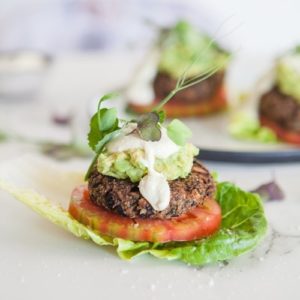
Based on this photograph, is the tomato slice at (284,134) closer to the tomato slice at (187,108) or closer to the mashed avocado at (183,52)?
the tomato slice at (187,108)

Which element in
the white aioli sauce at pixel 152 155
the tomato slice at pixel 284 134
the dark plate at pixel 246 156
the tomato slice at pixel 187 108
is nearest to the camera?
the white aioli sauce at pixel 152 155

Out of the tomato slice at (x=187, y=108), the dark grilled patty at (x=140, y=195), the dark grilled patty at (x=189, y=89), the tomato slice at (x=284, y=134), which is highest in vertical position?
the dark grilled patty at (x=140, y=195)

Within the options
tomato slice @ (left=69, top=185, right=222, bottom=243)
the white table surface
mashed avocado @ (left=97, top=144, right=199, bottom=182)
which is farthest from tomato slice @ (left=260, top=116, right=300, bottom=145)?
mashed avocado @ (left=97, top=144, right=199, bottom=182)

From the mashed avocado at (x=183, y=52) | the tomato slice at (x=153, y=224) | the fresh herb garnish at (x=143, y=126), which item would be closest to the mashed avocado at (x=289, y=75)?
the mashed avocado at (x=183, y=52)

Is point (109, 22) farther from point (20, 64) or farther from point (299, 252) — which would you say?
point (299, 252)

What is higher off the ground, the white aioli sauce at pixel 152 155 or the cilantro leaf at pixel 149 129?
the cilantro leaf at pixel 149 129

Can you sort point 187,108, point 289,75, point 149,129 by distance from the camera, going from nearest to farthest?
point 149,129
point 289,75
point 187,108

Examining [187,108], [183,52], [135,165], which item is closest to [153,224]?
[135,165]

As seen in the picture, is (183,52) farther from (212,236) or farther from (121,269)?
Result: (121,269)
